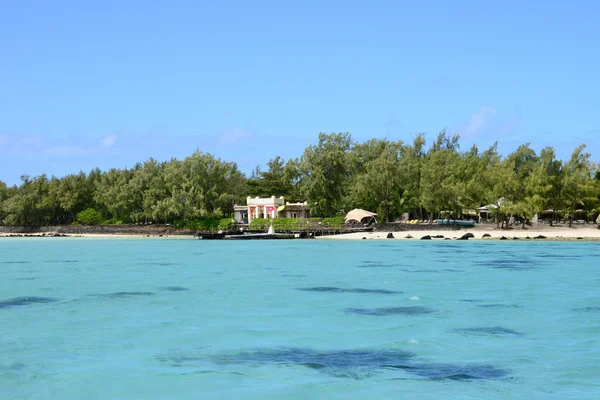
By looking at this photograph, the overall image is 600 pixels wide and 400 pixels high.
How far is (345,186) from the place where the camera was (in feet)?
326

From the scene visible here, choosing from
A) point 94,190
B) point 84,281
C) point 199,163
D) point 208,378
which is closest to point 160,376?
point 208,378

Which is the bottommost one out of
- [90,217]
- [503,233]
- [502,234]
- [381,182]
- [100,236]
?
[502,234]

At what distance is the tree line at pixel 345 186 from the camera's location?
83500mm

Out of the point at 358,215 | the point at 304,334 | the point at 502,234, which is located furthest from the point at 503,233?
the point at 304,334

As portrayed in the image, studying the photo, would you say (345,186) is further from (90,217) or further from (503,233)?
(90,217)

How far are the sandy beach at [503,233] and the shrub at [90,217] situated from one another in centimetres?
4935

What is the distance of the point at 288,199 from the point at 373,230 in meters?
32.4

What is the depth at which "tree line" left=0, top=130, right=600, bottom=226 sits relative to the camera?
274 ft

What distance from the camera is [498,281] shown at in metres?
Answer: 36.5

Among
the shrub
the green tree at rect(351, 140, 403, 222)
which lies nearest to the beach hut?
the green tree at rect(351, 140, 403, 222)

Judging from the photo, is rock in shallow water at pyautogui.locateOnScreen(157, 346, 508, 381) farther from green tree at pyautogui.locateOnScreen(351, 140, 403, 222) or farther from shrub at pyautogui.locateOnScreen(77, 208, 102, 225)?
shrub at pyautogui.locateOnScreen(77, 208, 102, 225)

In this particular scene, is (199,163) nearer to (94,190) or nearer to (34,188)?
(94,190)

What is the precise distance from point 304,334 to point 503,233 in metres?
63.9

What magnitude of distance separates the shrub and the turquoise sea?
3035 inches
